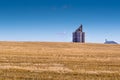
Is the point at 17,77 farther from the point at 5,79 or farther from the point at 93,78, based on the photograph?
the point at 93,78

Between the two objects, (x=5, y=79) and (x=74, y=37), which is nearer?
(x=5, y=79)

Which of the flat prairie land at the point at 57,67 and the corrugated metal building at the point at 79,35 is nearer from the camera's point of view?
the flat prairie land at the point at 57,67

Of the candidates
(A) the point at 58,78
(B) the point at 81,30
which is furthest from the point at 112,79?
(B) the point at 81,30

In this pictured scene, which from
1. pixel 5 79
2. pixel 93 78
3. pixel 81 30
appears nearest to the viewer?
pixel 5 79

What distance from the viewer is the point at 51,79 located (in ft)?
64.8

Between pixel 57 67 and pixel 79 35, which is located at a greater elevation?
pixel 79 35

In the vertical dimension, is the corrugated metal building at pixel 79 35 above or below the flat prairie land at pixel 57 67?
above

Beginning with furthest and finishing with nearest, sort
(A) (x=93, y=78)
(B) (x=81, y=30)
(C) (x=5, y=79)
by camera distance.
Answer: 1. (B) (x=81, y=30)
2. (A) (x=93, y=78)
3. (C) (x=5, y=79)

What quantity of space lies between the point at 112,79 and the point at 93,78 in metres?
1.34

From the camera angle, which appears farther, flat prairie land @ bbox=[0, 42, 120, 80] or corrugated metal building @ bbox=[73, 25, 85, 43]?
corrugated metal building @ bbox=[73, 25, 85, 43]

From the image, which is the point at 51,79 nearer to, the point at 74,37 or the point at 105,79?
the point at 105,79

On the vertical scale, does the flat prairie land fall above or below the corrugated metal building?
below

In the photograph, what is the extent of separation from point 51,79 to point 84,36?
107493 millimetres

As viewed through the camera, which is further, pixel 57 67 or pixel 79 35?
pixel 79 35
